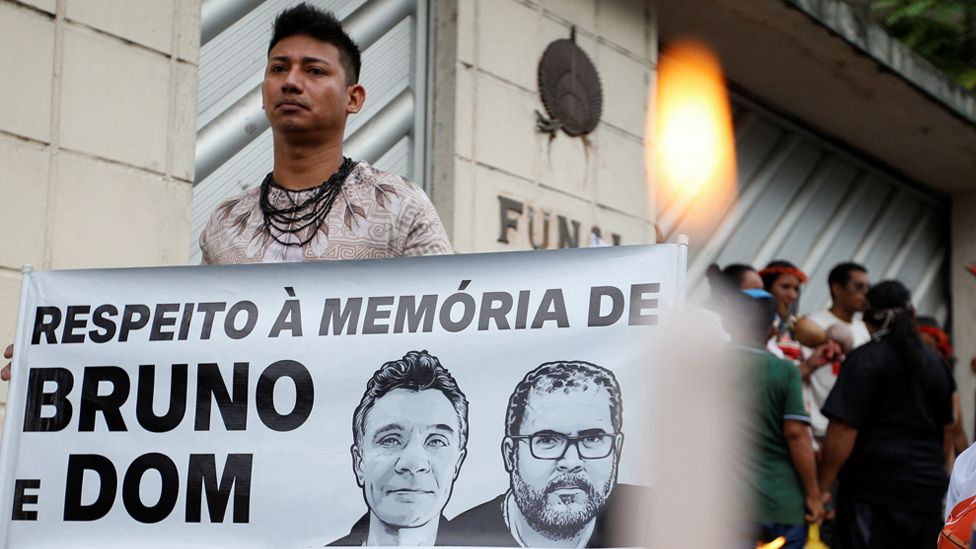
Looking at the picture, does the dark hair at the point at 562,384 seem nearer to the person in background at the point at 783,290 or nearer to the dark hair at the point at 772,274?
the person in background at the point at 783,290

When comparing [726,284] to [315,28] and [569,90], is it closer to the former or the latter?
[569,90]

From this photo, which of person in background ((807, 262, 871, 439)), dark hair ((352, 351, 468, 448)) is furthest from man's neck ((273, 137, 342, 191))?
person in background ((807, 262, 871, 439))

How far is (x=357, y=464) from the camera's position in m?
2.99

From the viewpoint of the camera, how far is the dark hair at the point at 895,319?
627cm

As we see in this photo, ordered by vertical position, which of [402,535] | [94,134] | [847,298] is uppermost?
[847,298]

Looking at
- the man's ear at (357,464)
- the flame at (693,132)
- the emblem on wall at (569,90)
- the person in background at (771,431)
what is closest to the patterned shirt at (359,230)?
the man's ear at (357,464)

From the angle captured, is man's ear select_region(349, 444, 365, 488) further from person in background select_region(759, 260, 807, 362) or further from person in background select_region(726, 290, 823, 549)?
person in background select_region(759, 260, 807, 362)

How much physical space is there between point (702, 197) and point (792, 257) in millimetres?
1489

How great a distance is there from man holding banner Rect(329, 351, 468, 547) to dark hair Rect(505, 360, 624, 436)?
11 cm

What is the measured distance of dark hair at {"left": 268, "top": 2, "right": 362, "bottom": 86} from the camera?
138 inches

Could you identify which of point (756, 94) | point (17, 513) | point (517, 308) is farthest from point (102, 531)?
point (756, 94)

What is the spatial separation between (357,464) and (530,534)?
1.34 ft

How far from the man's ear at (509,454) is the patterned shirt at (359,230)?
615 millimetres

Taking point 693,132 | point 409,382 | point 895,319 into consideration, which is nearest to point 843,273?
point 693,132
